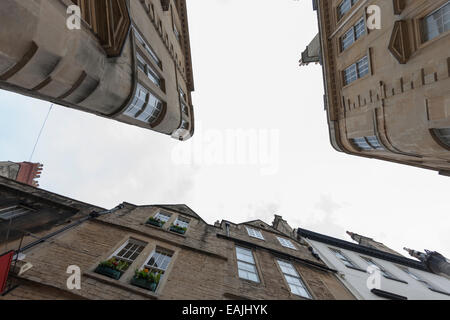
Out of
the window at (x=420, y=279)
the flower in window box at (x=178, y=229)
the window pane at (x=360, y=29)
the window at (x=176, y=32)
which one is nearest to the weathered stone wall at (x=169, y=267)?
the flower in window box at (x=178, y=229)

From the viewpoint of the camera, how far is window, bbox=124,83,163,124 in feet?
37.3

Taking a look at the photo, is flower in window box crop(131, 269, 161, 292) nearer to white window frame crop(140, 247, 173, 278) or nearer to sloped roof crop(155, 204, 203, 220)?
white window frame crop(140, 247, 173, 278)

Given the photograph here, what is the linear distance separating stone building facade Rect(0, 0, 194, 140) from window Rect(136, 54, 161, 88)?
59 mm

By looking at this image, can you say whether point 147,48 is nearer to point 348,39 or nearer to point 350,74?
point 348,39

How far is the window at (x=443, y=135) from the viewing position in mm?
8630

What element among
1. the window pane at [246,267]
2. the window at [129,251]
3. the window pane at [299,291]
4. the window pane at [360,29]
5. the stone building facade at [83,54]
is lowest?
the window pane at [299,291]

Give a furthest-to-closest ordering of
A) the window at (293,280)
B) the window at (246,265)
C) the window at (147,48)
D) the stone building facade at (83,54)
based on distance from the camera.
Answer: the window at (147,48) < the window at (246,265) < the window at (293,280) < the stone building facade at (83,54)

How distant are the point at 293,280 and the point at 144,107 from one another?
13702mm

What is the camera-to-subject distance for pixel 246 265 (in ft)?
38.9

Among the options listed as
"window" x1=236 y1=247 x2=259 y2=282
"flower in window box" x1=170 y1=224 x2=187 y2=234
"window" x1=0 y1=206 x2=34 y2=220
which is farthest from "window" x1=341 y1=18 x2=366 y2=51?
"window" x1=0 y1=206 x2=34 y2=220

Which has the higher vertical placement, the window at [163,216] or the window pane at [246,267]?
the window at [163,216]

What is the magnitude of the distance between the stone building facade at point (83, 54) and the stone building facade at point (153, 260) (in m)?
5.92

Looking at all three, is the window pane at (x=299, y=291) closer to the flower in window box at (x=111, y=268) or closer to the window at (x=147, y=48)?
the flower in window box at (x=111, y=268)
